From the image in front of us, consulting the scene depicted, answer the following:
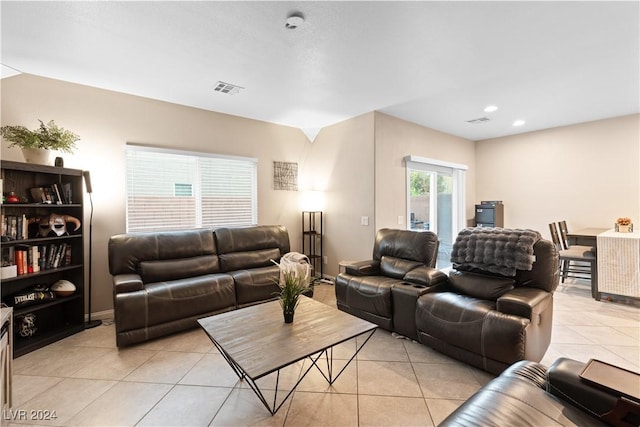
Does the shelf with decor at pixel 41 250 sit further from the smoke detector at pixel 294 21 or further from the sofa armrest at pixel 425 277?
the sofa armrest at pixel 425 277

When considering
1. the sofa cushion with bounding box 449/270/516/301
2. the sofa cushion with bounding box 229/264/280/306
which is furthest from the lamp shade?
the sofa cushion with bounding box 449/270/516/301

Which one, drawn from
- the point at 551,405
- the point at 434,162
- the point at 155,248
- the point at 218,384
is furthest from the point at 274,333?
the point at 434,162

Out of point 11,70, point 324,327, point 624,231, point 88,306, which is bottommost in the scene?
point 88,306

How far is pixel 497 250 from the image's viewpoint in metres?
2.66

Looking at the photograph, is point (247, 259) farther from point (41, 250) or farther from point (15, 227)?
point (15, 227)

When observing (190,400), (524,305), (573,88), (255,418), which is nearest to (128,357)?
(190,400)

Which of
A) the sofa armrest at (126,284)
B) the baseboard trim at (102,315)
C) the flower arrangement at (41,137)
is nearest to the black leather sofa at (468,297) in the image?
the sofa armrest at (126,284)

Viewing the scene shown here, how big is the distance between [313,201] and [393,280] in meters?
2.30

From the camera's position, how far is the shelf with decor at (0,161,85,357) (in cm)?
265

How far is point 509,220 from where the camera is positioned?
5836 millimetres

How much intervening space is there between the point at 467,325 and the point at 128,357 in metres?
2.91

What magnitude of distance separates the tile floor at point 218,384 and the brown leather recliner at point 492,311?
239mm

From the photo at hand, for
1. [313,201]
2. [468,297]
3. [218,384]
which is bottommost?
[218,384]

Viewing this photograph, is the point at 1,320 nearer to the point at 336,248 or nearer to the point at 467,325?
the point at 467,325
